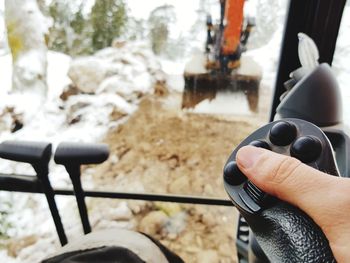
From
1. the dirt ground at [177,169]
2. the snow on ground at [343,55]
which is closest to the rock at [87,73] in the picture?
the dirt ground at [177,169]

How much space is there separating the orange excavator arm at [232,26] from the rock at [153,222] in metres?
1.01

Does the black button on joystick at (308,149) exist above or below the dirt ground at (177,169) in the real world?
above

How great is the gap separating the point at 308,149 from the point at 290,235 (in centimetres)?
12

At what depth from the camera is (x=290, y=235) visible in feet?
1.07

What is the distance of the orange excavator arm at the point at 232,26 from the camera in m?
1.43

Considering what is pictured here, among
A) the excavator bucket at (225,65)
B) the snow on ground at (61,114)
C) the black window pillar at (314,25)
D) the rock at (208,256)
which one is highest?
the black window pillar at (314,25)

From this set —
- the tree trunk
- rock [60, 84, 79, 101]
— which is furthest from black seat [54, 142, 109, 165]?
rock [60, 84, 79, 101]

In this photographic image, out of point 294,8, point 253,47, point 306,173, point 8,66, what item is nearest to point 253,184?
point 306,173

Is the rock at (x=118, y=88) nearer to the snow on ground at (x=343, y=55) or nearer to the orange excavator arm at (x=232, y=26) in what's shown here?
the orange excavator arm at (x=232, y=26)

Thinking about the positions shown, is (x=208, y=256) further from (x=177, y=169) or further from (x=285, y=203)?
(x=285, y=203)

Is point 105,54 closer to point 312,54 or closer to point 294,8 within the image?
point 294,8

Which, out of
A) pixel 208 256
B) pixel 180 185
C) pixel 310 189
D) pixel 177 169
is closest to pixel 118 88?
pixel 177 169

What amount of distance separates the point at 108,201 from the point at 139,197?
89 cm

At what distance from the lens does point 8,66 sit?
156 centimetres
